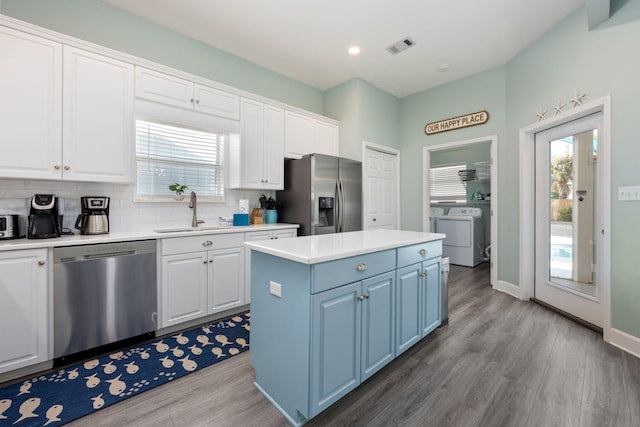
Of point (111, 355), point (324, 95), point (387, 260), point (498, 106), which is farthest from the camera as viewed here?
point (324, 95)

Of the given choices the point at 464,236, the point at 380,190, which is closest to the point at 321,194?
the point at 380,190

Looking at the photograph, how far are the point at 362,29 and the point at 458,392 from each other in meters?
3.42

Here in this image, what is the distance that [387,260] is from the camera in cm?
182

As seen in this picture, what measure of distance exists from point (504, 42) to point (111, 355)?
16.5 ft

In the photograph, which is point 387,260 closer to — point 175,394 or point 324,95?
point 175,394

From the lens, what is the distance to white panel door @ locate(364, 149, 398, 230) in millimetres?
4332

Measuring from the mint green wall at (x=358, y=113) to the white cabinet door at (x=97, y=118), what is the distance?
2.76 meters

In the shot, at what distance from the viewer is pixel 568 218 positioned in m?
2.97

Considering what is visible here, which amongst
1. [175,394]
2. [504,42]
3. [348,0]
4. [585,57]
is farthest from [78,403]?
[504,42]

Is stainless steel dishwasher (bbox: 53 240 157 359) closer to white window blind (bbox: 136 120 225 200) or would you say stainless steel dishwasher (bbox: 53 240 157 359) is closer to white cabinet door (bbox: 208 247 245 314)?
white cabinet door (bbox: 208 247 245 314)

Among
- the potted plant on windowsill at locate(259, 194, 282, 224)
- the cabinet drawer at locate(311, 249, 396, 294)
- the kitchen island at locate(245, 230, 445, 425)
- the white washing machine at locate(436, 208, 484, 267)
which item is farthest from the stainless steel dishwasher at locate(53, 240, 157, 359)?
the white washing machine at locate(436, 208, 484, 267)

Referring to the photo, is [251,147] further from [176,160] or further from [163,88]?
[163,88]

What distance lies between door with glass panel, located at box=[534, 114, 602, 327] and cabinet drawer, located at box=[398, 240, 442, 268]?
1680mm

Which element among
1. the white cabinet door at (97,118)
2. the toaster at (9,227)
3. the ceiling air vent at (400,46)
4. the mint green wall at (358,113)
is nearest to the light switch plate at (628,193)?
the ceiling air vent at (400,46)
